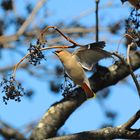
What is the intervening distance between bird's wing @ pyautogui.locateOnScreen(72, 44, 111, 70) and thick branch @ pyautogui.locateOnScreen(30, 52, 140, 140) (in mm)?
688

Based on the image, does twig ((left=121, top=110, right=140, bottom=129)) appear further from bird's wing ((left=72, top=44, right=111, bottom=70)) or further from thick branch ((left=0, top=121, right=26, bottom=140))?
thick branch ((left=0, top=121, right=26, bottom=140))

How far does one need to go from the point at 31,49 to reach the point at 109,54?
324mm

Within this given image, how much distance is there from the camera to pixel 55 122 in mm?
3018

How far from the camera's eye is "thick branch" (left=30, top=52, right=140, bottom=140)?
2.99 meters

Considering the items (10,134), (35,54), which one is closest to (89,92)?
(35,54)

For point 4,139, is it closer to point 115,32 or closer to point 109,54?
point 115,32

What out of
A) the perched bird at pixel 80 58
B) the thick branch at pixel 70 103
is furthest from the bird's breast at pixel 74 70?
the thick branch at pixel 70 103

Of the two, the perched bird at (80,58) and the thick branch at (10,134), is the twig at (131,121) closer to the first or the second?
the perched bird at (80,58)

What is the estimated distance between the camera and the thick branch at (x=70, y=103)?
2990 millimetres

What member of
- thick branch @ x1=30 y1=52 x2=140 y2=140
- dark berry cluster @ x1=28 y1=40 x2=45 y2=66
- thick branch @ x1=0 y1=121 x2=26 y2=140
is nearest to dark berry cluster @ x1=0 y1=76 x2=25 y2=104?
dark berry cluster @ x1=28 y1=40 x2=45 y2=66

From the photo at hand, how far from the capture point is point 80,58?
7.29 ft

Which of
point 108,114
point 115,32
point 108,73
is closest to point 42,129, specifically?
point 108,73

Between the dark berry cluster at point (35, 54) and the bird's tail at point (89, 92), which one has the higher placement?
the dark berry cluster at point (35, 54)

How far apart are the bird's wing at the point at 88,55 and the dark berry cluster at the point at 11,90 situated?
0.28 meters
